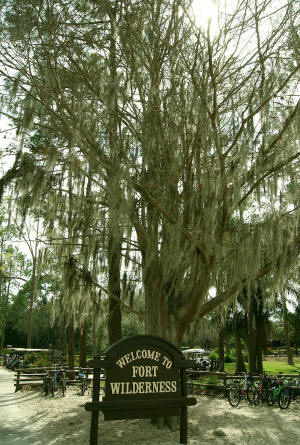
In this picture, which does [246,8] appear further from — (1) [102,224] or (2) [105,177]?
(1) [102,224]

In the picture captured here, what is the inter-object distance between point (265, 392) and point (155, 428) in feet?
14.3

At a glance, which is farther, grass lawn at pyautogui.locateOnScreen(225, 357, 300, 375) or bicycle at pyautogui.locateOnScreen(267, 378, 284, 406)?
grass lawn at pyautogui.locateOnScreen(225, 357, 300, 375)

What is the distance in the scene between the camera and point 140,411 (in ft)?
17.5

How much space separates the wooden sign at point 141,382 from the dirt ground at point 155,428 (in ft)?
2.31

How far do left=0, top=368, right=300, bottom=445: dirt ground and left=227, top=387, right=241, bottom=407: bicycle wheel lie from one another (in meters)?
0.17

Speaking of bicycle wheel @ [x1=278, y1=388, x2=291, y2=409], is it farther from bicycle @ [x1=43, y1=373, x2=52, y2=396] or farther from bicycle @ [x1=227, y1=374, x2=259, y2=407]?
bicycle @ [x1=43, y1=373, x2=52, y2=396]

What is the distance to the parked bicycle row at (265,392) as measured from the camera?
944 centimetres

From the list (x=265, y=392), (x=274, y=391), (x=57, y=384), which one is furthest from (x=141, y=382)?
(x=57, y=384)

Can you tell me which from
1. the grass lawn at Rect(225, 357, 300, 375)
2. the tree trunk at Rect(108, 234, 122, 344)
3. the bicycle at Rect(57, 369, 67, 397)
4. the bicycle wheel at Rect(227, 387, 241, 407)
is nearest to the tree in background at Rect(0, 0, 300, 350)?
the tree trunk at Rect(108, 234, 122, 344)

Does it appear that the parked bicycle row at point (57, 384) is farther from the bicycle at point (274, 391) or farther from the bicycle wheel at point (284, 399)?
the bicycle wheel at point (284, 399)

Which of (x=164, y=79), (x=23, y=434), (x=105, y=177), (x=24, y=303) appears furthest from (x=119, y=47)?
(x=24, y=303)

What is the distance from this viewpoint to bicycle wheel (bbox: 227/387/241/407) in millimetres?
9602

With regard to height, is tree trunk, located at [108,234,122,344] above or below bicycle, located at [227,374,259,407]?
above

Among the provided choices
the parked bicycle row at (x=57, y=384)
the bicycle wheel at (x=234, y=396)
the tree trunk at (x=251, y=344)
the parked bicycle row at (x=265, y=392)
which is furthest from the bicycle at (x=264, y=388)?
the tree trunk at (x=251, y=344)
